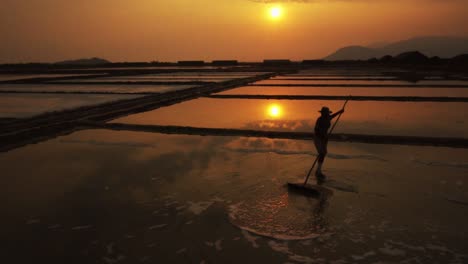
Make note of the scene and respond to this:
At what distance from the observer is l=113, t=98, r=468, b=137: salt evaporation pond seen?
959 cm

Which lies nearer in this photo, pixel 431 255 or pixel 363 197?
pixel 431 255

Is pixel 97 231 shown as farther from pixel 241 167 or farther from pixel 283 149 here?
pixel 283 149

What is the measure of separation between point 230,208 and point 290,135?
439cm

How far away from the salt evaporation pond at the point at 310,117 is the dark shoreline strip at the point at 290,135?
0.64m

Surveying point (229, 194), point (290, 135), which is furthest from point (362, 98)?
point (229, 194)

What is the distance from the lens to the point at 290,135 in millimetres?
8703

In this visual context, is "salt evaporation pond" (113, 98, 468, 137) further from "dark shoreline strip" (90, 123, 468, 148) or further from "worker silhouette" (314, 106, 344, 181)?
"worker silhouette" (314, 106, 344, 181)

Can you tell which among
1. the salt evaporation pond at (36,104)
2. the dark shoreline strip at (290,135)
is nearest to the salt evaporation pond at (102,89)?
the salt evaporation pond at (36,104)

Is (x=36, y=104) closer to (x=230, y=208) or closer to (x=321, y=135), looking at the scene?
(x=321, y=135)

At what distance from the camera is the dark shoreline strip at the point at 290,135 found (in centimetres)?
786

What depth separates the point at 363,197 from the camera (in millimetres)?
4836

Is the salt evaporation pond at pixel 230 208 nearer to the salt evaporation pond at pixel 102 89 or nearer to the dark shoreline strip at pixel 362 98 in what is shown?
the dark shoreline strip at pixel 362 98

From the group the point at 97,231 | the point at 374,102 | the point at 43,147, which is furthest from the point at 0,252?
the point at 374,102

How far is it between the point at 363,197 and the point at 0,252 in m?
3.95
